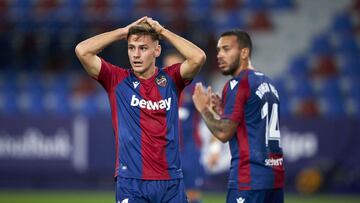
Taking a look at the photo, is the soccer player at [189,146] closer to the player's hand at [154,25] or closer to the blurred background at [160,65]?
the player's hand at [154,25]

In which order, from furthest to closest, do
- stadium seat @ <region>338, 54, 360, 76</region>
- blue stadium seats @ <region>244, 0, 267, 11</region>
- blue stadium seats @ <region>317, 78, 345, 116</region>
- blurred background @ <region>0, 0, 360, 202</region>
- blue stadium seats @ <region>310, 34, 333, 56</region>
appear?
blue stadium seats @ <region>244, 0, 267, 11</region>
blue stadium seats @ <region>310, 34, 333, 56</region>
stadium seat @ <region>338, 54, 360, 76</region>
blue stadium seats @ <region>317, 78, 345, 116</region>
blurred background @ <region>0, 0, 360, 202</region>

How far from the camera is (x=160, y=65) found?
17656 mm

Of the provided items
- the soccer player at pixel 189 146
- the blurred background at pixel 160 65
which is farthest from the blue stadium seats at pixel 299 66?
the soccer player at pixel 189 146

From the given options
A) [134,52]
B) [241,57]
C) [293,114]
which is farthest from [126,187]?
[293,114]

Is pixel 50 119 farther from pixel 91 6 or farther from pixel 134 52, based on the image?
pixel 134 52

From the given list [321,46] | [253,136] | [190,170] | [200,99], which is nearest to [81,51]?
[200,99]

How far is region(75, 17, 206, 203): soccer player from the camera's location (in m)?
6.85

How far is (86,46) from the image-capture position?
700 cm

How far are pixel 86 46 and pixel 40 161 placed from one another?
1014 centimetres

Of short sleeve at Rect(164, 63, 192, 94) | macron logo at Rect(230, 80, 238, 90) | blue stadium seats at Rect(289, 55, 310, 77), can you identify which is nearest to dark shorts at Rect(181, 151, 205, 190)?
macron logo at Rect(230, 80, 238, 90)

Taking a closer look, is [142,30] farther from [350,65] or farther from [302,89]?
[350,65]

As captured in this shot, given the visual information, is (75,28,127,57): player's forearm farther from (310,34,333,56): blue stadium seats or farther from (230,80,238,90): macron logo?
(310,34,333,56): blue stadium seats

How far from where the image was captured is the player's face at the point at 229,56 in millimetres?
7707

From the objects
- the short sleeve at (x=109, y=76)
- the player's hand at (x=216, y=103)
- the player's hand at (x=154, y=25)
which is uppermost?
the player's hand at (x=154, y=25)
